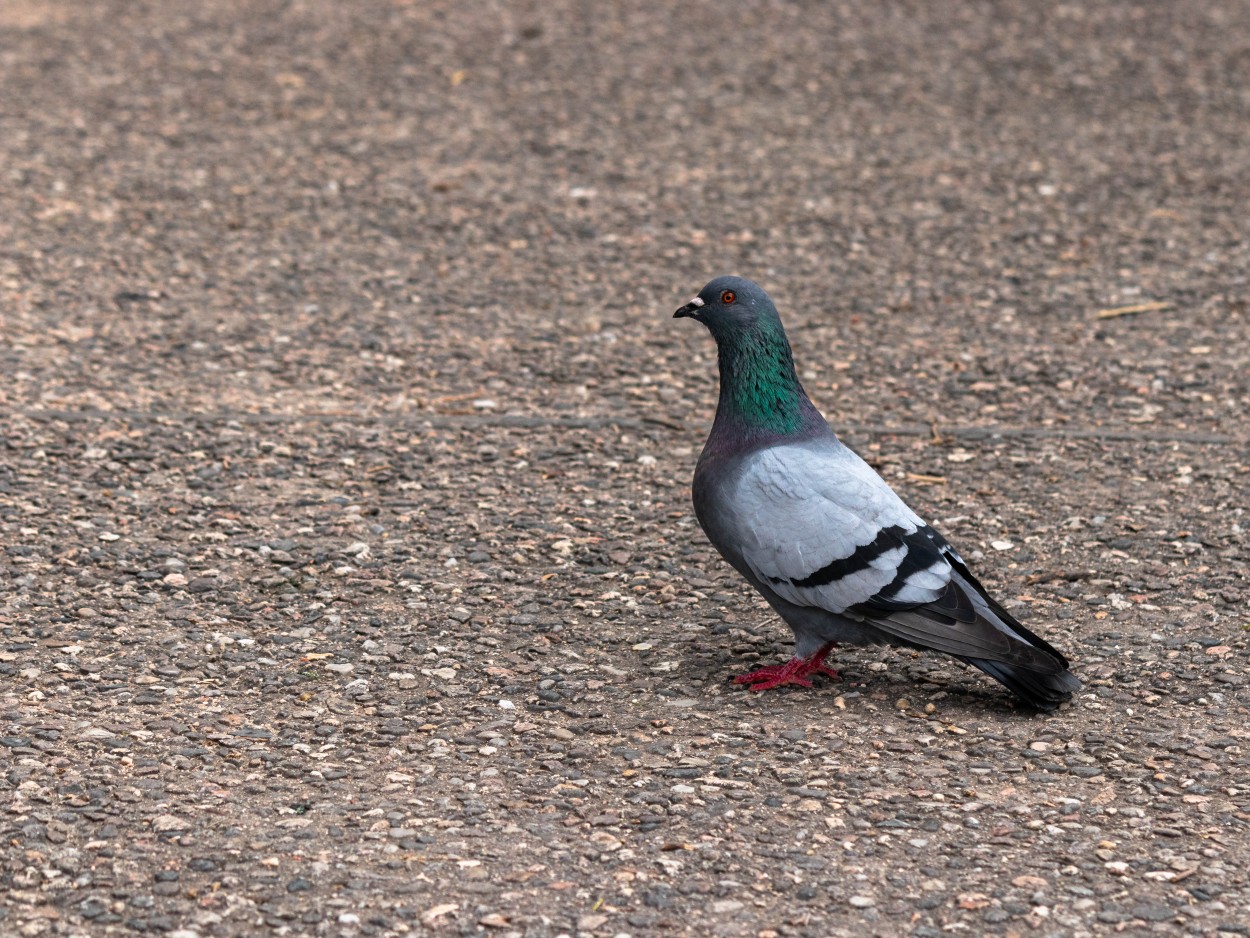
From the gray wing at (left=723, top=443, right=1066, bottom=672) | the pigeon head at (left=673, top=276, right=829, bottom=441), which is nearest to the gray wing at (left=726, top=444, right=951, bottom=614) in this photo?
the gray wing at (left=723, top=443, right=1066, bottom=672)

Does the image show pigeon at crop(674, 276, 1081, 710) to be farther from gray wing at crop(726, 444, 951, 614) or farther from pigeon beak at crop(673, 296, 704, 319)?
pigeon beak at crop(673, 296, 704, 319)

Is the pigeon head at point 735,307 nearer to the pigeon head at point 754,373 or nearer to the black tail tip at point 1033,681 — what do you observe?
the pigeon head at point 754,373

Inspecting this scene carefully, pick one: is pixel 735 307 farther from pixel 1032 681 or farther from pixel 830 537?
pixel 1032 681

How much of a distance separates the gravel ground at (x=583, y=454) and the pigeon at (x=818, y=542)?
0.23 m

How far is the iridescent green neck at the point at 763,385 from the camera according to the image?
15.0ft

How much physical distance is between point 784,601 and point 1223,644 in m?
1.45

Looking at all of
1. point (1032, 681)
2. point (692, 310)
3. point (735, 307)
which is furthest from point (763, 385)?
point (1032, 681)

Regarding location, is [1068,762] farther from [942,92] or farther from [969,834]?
[942,92]

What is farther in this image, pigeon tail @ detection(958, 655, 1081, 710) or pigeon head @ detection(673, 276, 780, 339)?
pigeon head @ detection(673, 276, 780, 339)

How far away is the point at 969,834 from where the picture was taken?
3.75m

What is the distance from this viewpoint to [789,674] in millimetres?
4508

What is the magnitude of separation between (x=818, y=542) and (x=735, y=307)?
0.83 m

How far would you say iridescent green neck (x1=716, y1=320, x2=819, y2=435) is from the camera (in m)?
4.58

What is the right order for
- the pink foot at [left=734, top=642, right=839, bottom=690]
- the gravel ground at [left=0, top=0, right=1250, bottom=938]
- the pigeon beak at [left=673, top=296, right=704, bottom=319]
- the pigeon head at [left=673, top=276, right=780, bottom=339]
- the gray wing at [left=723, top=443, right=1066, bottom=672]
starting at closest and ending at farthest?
the gravel ground at [left=0, top=0, right=1250, bottom=938] < the gray wing at [left=723, top=443, right=1066, bottom=672] < the pink foot at [left=734, top=642, right=839, bottom=690] < the pigeon head at [left=673, top=276, right=780, bottom=339] < the pigeon beak at [left=673, top=296, right=704, bottom=319]
